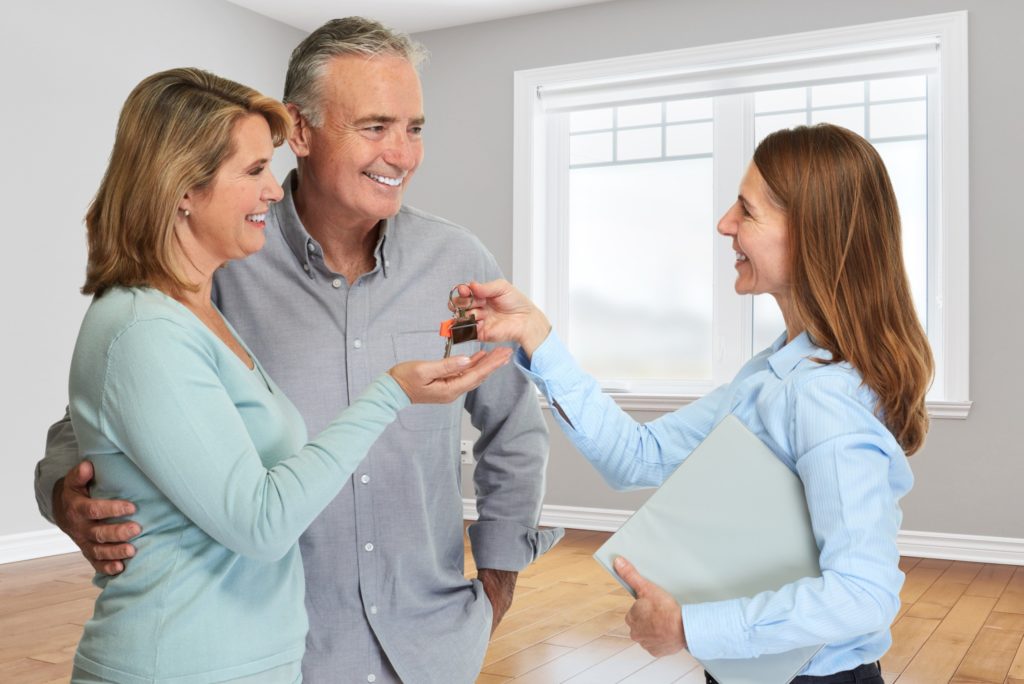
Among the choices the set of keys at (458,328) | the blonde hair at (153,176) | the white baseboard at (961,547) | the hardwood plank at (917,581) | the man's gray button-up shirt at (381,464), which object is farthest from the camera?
the white baseboard at (961,547)

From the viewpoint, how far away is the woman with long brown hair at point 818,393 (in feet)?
3.50

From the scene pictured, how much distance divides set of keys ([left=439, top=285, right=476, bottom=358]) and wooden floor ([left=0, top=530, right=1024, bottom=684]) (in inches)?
75.3

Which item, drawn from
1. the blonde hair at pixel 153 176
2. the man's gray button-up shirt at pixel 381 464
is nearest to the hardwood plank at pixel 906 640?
the man's gray button-up shirt at pixel 381 464

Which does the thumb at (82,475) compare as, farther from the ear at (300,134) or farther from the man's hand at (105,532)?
the ear at (300,134)

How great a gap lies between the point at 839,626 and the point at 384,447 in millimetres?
707

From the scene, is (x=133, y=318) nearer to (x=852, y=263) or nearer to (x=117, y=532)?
(x=117, y=532)

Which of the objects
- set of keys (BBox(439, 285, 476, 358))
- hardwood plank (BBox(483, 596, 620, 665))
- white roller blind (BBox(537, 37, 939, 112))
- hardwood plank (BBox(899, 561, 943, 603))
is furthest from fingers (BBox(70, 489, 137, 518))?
white roller blind (BBox(537, 37, 939, 112))

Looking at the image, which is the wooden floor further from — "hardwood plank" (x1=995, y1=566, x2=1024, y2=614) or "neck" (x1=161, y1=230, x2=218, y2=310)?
"neck" (x1=161, y1=230, x2=218, y2=310)

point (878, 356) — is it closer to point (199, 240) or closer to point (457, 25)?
point (199, 240)

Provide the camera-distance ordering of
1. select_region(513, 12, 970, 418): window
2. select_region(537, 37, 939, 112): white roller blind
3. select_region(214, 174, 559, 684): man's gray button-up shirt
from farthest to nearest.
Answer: select_region(537, 37, 939, 112): white roller blind → select_region(513, 12, 970, 418): window → select_region(214, 174, 559, 684): man's gray button-up shirt

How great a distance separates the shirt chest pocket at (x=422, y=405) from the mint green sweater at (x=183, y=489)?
406mm

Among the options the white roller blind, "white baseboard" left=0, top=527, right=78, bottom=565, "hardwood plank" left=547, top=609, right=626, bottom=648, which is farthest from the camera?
the white roller blind

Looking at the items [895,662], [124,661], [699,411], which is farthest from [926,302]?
[124,661]

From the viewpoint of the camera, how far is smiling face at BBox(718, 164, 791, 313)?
1294 millimetres
